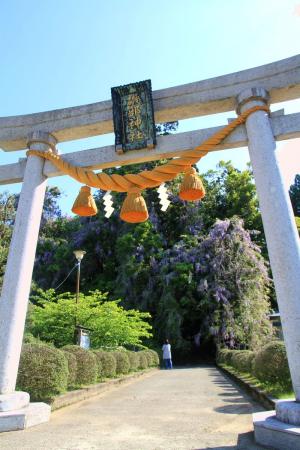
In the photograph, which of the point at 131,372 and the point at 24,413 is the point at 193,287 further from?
the point at 24,413

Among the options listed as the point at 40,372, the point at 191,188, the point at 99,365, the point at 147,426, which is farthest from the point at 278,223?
the point at 99,365

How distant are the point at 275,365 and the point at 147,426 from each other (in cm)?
286

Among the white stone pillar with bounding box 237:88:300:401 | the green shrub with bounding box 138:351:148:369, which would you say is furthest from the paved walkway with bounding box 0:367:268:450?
the green shrub with bounding box 138:351:148:369

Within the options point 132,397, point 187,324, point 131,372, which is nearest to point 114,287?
point 187,324

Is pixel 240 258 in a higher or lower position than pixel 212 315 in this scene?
higher

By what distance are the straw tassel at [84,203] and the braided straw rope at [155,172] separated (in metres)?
0.17

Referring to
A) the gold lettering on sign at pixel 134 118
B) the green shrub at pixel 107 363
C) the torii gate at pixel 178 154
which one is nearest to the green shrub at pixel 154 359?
the green shrub at pixel 107 363

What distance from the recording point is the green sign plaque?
5.33 m

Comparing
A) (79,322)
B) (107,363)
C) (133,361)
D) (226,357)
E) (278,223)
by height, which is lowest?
(107,363)

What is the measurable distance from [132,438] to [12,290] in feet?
7.84

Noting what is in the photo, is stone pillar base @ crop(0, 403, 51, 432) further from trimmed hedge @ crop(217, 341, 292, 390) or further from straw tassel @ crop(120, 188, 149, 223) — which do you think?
trimmed hedge @ crop(217, 341, 292, 390)

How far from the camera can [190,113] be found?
561cm

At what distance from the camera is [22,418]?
425 cm

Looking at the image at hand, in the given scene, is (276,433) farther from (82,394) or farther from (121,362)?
(121,362)
